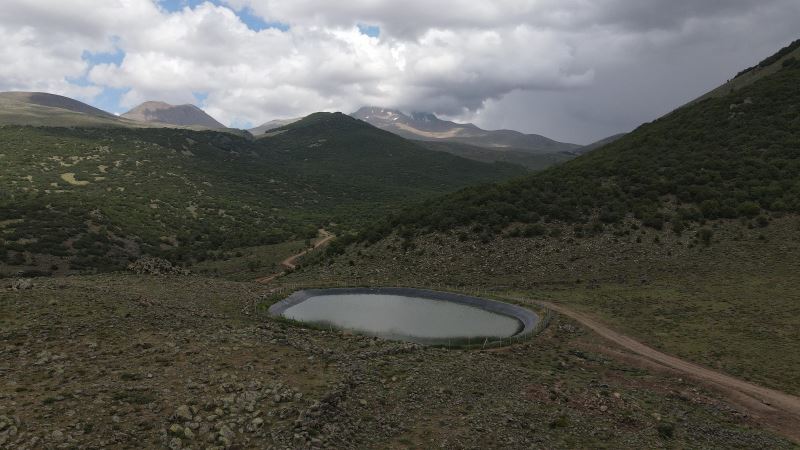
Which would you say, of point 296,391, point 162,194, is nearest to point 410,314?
point 296,391

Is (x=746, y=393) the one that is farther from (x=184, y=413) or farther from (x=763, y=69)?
(x=763, y=69)

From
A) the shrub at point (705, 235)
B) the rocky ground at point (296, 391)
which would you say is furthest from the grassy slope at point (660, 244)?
the rocky ground at point (296, 391)

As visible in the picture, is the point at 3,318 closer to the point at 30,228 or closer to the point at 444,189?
the point at 30,228

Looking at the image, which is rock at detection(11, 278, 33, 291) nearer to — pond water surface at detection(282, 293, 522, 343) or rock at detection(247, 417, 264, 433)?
pond water surface at detection(282, 293, 522, 343)

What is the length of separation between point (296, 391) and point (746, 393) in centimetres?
1820

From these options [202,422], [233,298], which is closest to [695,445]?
[202,422]

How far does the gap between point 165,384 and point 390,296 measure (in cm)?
2160

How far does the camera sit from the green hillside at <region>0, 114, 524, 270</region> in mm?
49844

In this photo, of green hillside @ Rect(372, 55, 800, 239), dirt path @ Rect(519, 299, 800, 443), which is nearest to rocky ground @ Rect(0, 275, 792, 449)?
dirt path @ Rect(519, 299, 800, 443)

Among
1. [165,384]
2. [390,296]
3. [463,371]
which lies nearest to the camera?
[165,384]

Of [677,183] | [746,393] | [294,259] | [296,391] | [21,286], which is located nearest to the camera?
[296,391]

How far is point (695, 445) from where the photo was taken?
15273mm

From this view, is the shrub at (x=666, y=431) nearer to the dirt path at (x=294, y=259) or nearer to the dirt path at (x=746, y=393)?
the dirt path at (x=746, y=393)

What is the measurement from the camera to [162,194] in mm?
77438
